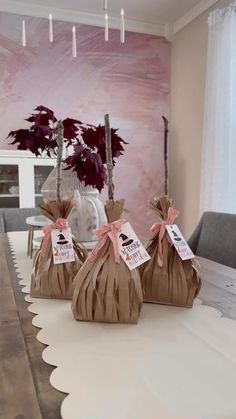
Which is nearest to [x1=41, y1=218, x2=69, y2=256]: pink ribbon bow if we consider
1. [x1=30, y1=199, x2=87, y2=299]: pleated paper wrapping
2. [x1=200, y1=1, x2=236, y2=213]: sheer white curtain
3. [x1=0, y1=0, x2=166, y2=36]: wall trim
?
[x1=30, y1=199, x2=87, y2=299]: pleated paper wrapping

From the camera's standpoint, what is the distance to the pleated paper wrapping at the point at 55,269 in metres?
0.78

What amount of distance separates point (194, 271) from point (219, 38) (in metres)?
2.43

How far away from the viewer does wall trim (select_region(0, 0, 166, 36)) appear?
2992 mm

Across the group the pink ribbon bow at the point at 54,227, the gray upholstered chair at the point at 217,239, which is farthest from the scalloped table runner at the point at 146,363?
the gray upholstered chair at the point at 217,239

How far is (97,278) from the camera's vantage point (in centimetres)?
64

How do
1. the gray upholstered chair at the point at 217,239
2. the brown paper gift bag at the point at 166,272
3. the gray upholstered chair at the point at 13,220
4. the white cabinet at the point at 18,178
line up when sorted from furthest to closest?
Result: the white cabinet at the point at 18,178 → the gray upholstered chair at the point at 13,220 → the gray upholstered chair at the point at 217,239 → the brown paper gift bag at the point at 166,272

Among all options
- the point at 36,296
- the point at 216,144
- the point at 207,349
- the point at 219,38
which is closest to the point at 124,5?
the point at 219,38

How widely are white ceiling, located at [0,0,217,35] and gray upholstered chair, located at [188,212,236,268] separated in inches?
80.6

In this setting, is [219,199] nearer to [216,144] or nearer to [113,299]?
[216,144]

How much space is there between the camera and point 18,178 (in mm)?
2881

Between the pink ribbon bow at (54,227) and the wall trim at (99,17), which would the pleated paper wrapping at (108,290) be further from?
the wall trim at (99,17)

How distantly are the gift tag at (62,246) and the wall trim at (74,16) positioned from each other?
9.43 ft

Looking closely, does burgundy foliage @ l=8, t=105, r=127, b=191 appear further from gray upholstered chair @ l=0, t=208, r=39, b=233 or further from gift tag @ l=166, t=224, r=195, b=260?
gray upholstered chair @ l=0, t=208, r=39, b=233

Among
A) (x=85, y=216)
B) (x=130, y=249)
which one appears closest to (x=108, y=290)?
(x=130, y=249)
